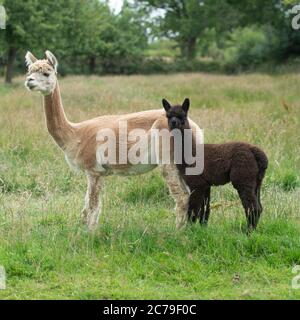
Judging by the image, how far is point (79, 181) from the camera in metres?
9.54

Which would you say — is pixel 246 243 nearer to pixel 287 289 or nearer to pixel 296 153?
pixel 287 289

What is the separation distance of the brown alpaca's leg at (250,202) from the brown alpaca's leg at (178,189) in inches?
32.3

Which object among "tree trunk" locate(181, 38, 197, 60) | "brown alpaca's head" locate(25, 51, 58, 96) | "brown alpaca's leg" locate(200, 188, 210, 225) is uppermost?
"tree trunk" locate(181, 38, 197, 60)

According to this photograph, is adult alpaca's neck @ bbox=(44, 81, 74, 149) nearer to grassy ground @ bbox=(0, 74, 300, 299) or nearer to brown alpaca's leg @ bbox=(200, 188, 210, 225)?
grassy ground @ bbox=(0, 74, 300, 299)

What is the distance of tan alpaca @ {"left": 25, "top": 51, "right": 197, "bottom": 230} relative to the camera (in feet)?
23.5

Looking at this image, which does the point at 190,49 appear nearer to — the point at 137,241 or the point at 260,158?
the point at 260,158

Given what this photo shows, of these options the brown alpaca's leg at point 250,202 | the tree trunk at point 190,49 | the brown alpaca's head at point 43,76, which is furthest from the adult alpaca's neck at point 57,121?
the tree trunk at point 190,49

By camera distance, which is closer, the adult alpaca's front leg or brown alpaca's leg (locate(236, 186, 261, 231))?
Answer: brown alpaca's leg (locate(236, 186, 261, 231))

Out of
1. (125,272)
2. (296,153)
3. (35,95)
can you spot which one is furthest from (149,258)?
(35,95)

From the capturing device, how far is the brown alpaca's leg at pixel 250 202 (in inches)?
259

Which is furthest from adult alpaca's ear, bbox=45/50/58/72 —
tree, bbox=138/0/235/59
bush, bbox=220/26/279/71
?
tree, bbox=138/0/235/59

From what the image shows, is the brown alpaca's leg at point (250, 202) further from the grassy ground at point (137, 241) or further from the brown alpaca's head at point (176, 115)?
the brown alpaca's head at point (176, 115)

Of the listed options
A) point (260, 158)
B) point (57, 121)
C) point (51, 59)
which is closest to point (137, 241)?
point (260, 158)

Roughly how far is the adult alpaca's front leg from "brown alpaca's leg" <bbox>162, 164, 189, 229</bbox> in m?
0.87
